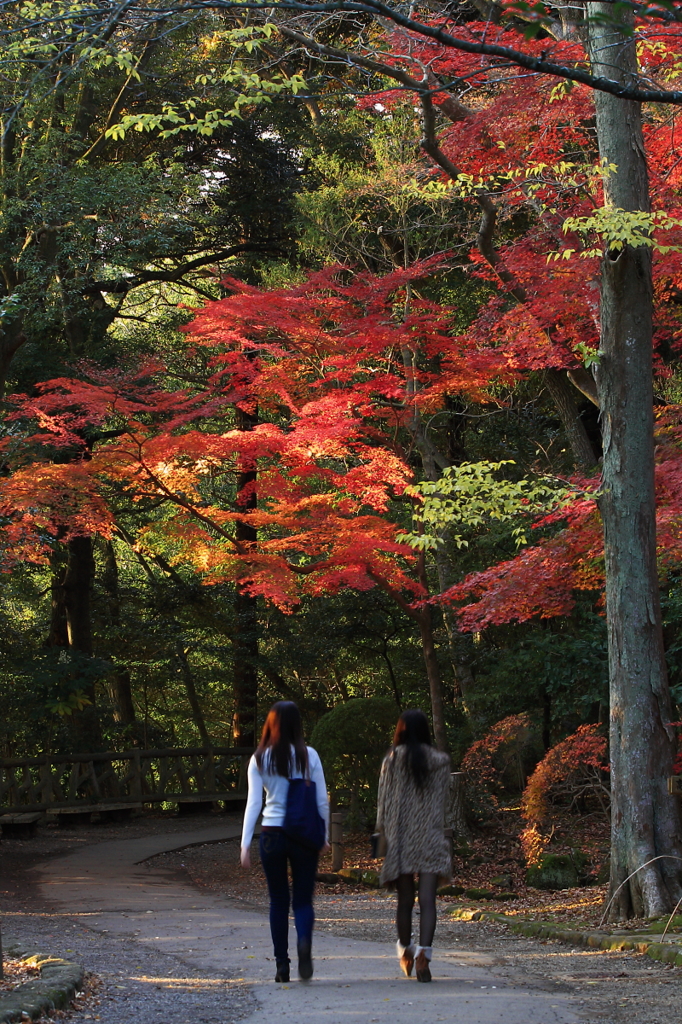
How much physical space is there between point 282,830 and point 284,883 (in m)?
0.28

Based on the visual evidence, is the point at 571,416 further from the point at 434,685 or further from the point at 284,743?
the point at 284,743

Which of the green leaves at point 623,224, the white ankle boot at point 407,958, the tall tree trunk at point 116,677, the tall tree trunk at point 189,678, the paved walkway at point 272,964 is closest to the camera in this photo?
the paved walkway at point 272,964

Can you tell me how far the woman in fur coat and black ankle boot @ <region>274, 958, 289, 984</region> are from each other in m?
0.55

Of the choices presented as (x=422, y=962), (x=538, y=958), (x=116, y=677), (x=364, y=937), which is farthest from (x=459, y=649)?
(x=116, y=677)

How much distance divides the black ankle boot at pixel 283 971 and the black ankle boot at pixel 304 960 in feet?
0.20

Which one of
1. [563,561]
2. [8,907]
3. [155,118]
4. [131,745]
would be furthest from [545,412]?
[131,745]

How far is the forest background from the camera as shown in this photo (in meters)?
8.86

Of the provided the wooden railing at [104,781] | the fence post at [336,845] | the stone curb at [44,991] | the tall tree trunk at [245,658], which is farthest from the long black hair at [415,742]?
the tall tree trunk at [245,658]

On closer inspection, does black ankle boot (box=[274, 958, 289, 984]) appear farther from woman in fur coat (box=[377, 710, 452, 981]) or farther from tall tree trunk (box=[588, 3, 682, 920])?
tall tree trunk (box=[588, 3, 682, 920])

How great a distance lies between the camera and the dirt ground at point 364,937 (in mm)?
4191

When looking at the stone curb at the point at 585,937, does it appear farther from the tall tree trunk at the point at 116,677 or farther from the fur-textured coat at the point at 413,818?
the tall tree trunk at the point at 116,677

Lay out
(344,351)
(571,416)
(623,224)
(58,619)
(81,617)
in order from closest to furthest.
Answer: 1. (623,224)
2. (344,351)
3. (571,416)
4. (81,617)
5. (58,619)

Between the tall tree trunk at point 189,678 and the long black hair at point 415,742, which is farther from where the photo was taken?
the tall tree trunk at point 189,678

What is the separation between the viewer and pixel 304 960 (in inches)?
173
